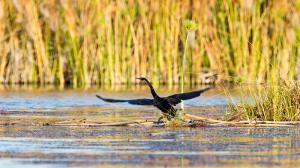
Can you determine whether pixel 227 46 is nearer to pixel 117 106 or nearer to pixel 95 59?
pixel 95 59

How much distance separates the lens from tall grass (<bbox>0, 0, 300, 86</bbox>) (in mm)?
20047

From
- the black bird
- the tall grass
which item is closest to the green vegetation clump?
the black bird

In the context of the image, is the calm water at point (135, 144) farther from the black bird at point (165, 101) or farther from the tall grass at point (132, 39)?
the tall grass at point (132, 39)

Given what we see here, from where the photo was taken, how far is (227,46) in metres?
20.2

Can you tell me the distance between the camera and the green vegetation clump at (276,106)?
11070 millimetres

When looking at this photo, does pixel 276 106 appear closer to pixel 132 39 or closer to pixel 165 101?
pixel 165 101

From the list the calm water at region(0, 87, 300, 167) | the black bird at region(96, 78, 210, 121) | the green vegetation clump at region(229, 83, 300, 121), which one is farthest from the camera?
the green vegetation clump at region(229, 83, 300, 121)

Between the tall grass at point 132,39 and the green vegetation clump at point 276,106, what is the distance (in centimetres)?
846

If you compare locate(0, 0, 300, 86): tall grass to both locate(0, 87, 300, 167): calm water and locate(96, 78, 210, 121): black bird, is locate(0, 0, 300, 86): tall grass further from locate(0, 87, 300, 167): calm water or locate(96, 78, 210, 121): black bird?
locate(96, 78, 210, 121): black bird

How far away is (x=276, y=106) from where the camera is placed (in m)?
11.0

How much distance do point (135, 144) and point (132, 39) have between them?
11.7 m

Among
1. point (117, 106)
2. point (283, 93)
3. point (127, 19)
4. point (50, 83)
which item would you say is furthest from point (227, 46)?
point (283, 93)

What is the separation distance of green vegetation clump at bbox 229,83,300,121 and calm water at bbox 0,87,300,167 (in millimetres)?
525

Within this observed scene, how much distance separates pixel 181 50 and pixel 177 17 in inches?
39.6
